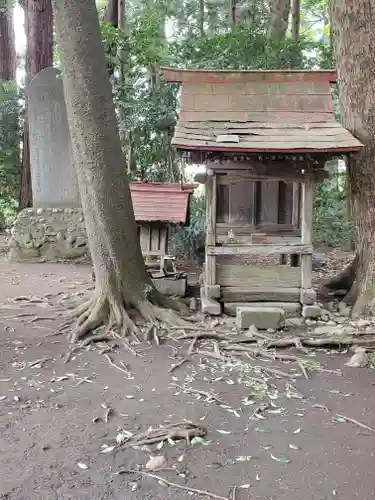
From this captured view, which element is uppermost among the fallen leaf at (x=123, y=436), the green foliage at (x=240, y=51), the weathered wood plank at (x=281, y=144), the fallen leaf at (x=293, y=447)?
the green foliage at (x=240, y=51)

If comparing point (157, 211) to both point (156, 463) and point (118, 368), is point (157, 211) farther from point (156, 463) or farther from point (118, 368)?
point (156, 463)

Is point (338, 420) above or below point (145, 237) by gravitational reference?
below

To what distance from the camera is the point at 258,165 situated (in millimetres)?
6613

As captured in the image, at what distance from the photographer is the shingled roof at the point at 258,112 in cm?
624

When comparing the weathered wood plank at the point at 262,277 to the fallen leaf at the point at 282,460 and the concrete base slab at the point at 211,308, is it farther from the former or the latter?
the fallen leaf at the point at 282,460

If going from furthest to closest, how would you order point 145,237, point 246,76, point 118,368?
1. point 145,237
2. point 246,76
3. point 118,368

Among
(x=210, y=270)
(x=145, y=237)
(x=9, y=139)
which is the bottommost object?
(x=210, y=270)

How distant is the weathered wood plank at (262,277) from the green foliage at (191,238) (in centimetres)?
424

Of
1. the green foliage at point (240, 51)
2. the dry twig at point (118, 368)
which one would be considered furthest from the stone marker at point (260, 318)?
the green foliage at point (240, 51)

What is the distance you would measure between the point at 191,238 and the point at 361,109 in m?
5.34

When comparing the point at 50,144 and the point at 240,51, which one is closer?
the point at 240,51

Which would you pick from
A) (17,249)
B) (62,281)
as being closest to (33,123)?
(17,249)

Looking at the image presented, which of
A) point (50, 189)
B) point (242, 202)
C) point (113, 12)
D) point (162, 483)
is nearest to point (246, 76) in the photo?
point (242, 202)

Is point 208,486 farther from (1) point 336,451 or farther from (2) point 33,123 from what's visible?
(2) point 33,123
